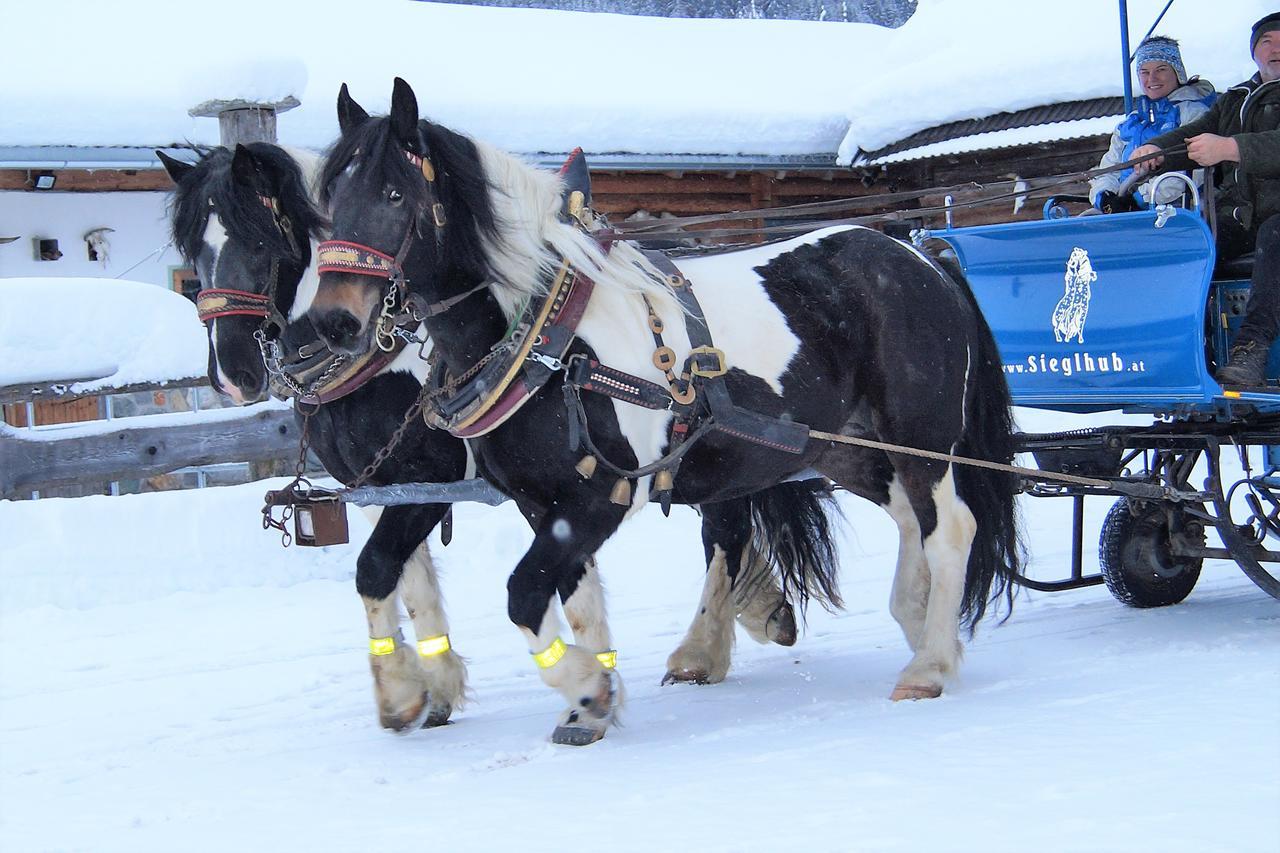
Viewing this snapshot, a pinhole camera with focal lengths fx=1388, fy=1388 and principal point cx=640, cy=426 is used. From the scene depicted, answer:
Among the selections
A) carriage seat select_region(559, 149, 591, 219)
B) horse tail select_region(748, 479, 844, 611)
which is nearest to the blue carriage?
horse tail select_region(748, 479, 844, 611)

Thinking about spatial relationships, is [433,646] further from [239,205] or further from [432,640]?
[239,205]

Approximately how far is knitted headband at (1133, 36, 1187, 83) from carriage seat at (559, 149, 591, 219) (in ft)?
8.44

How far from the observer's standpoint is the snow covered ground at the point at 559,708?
3.19 m

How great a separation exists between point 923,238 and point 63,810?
3879 mm

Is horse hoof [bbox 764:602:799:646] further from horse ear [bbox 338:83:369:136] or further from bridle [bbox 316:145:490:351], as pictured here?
horse ear [bbox 338:83:369:136]

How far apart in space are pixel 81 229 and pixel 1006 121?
733 cm

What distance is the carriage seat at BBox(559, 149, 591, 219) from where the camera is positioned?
4250 millimetres

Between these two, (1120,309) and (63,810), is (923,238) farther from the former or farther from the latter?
(63,810)

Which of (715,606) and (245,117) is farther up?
(245,117)

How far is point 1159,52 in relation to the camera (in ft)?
18.2

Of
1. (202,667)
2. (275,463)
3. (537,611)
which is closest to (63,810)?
(537,611)

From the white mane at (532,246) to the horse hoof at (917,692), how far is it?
1.47 m

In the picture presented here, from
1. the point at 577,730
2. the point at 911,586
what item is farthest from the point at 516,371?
the point at 911,586

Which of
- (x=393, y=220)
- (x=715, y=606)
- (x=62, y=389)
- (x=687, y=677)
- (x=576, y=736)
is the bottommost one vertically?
(x=687, y=677)
